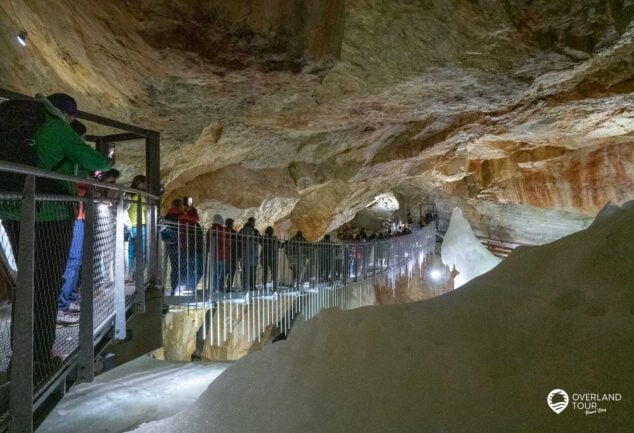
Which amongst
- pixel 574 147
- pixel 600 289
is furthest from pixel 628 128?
pixel 600 289

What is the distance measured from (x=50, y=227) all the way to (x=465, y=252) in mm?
13685

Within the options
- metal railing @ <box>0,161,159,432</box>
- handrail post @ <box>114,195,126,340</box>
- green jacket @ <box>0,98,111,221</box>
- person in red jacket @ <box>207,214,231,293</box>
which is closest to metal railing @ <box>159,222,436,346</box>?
person in red jacket @ <box>207,214,231,293</box>

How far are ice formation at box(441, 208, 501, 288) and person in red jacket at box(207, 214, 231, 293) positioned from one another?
29.2 feet

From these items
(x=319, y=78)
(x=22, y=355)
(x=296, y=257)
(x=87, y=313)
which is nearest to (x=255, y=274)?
(x=296, y=257)

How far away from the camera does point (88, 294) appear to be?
2984mm

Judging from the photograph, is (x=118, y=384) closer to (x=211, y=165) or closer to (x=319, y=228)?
(x=211, y=165)

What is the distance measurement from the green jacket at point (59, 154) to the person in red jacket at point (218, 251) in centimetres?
416

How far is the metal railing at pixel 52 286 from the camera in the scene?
211 cm

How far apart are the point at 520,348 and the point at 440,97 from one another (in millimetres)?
8286

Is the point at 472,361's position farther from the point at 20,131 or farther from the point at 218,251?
the point at 218,251

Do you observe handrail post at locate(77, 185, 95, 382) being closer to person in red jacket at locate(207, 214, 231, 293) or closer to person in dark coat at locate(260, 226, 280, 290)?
person in red jacket at locate(207, 214, 231, 293)

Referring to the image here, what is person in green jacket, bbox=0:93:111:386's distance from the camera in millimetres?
2648

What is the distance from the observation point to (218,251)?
8047 millimetres

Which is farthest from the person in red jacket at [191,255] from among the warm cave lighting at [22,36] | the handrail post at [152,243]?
the warm cave lighting at [22,36]
